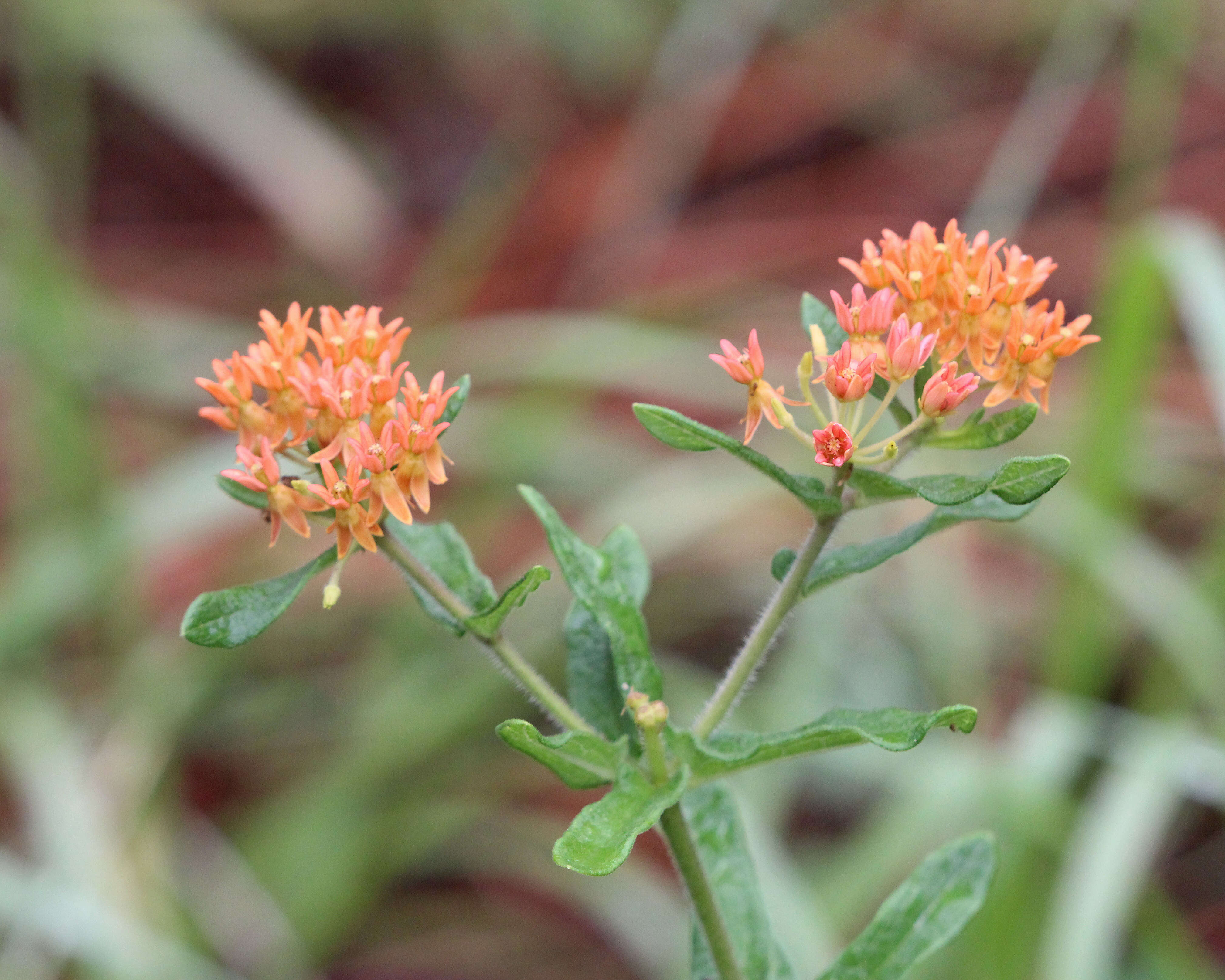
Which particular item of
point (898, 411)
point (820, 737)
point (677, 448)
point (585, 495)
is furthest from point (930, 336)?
point (585, 495)

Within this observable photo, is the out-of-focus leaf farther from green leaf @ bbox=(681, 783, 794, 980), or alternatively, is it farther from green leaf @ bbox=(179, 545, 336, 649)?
green leaf @ bbox=(681, 783, 794, 980)

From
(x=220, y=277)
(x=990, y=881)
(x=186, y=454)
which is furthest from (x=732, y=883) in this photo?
(x=220, y=277)

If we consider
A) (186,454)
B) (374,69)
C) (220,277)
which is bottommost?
(186,454)

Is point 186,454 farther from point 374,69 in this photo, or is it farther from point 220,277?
point 374,69

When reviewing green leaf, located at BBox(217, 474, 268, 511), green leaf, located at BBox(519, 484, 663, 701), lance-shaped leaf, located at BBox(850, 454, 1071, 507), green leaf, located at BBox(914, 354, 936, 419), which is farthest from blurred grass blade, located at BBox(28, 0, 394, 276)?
lance-shaped leaf, located at BBox(850, 454, 1071, 507)

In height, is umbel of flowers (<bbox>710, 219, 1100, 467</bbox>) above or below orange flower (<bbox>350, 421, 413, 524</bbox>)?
above

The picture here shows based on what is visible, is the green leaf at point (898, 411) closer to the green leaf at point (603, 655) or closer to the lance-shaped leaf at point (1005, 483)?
the lance-shaped leaf at point (1005, 483)

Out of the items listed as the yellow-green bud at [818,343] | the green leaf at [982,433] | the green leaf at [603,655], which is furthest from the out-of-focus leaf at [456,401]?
the green leaf at [982,433]
